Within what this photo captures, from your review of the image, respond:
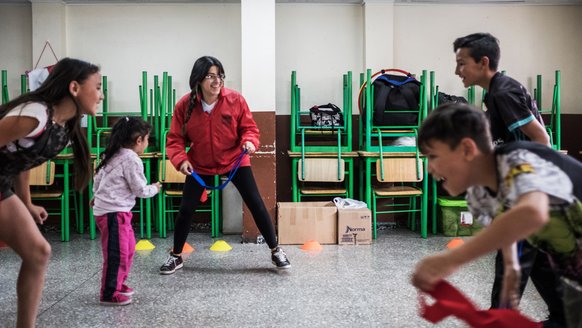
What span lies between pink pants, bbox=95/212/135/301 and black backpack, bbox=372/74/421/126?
292 cm

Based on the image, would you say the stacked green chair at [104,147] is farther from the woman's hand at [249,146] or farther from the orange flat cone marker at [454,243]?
the orange flat cone marker at [454,243]

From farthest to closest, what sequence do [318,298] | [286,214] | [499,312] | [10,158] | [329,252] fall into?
[286,214] < [329,252] < [318,298] < [10,158] < [499,312]

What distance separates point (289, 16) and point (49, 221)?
3.36 m

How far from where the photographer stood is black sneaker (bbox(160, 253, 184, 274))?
3648 mm

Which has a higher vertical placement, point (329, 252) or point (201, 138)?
point (201, 138)

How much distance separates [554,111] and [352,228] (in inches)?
104

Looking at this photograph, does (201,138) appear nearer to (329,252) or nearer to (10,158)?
(329,252)

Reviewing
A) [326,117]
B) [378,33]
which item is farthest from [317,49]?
[326,117]

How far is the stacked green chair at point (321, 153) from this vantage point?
5055mm

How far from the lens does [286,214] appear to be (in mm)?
4746

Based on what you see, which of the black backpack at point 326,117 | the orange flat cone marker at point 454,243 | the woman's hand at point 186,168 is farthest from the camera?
the black backpack at point 326,117

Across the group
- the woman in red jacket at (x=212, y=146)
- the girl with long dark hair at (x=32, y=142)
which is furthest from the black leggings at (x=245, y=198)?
the girl with long dark hair at (x=32, y=142)

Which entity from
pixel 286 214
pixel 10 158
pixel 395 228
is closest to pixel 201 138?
pixel 286 214

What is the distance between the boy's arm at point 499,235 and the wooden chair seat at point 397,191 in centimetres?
383
